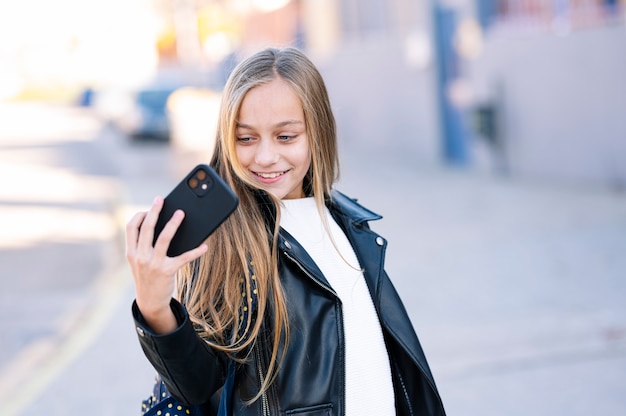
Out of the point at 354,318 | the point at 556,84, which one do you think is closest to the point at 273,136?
the point at 354,318

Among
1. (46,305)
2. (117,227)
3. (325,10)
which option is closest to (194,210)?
(46,305)

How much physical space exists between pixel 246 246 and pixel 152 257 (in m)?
0.35

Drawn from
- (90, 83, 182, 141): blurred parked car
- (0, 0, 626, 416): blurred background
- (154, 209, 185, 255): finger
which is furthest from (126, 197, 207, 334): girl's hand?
(90, 83, 182, 141): blurred parked car

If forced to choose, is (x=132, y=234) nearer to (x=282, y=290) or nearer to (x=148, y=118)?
(x=282, y=290)

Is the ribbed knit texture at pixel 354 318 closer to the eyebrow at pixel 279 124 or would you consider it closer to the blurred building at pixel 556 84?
the eyebrow at pixel 279 124

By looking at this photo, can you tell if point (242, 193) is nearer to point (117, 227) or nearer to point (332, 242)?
point (332, 242)

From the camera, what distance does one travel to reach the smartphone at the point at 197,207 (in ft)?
5.00

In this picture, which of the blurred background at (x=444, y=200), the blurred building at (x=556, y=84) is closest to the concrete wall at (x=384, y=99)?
the blurred background at (x=444, y=200)

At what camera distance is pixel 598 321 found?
5039 mm

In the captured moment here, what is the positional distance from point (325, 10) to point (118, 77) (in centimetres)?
4340

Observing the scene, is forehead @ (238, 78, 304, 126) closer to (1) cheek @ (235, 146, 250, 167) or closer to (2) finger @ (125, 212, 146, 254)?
(1) cheek @ (235, 146, 250, 167)

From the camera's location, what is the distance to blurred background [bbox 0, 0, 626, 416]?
4715 millimetres

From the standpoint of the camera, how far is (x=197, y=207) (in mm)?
1532

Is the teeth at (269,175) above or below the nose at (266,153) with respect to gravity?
Answer: below
